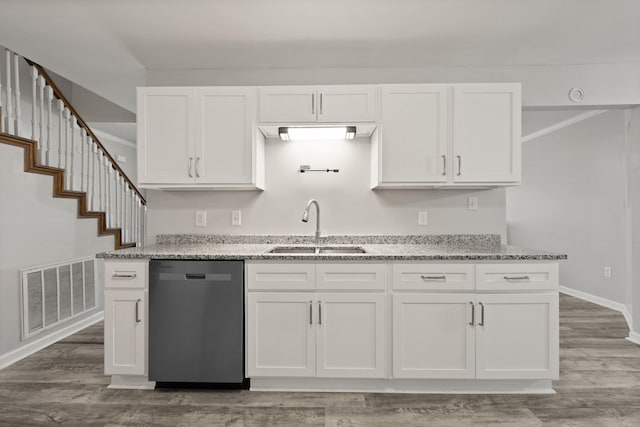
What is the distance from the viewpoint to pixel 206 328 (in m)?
2.27

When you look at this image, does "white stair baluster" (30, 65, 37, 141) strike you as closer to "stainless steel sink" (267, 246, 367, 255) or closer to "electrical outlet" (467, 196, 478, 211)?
"stainless steel sink" (267, 246, 367, 255)

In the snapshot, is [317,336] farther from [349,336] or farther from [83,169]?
[83,169]

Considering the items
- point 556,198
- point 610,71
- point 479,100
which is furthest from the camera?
point 556,198

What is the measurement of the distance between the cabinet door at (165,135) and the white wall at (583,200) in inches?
187

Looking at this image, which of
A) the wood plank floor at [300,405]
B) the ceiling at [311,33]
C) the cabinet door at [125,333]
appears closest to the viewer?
the wood plank floor at [300,405]

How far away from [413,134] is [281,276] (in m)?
1.39

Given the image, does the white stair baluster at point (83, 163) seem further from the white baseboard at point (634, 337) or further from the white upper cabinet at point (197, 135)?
the white baseboard at point (634, 337)

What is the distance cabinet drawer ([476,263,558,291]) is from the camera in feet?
7.41

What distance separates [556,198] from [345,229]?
13.2 feet

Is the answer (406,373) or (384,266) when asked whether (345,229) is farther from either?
(406,373)

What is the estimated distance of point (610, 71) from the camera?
2984 mm

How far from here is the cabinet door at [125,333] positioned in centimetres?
230

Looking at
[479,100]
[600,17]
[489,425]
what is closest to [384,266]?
[489,425]

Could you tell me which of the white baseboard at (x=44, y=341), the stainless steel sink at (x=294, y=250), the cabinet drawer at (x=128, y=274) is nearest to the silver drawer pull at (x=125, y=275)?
the cabinet drawer at (x=128, y=274)
